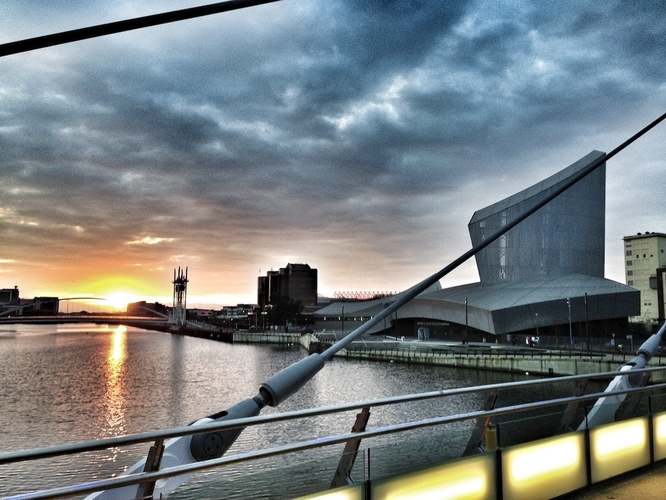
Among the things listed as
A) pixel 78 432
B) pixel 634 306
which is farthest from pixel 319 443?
pixel 634 306

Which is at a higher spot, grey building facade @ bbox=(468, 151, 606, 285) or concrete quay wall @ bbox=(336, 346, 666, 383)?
grey building facade @ bbox=(468, 151, 606, 285)

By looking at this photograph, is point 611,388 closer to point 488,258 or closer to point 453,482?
point 453,482

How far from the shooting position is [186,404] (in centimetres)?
3198

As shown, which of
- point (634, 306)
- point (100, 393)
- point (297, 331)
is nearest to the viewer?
point (100, 393)

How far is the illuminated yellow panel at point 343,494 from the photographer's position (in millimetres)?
3143

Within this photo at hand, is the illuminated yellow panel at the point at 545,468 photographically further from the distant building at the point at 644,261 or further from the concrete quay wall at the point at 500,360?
the distant building at the point at 644,261

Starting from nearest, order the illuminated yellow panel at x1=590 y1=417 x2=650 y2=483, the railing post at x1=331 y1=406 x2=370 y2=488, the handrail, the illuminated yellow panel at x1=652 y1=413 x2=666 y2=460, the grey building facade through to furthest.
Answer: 1. the handrail
2. the railing post at x1=331 y1=406 x2=370 y2=488
3. the illuminated yellow panel at x1=590 y1=417 x2=650 y2=483
4. the illuminated yellow panel at x1=652 y1=413 x2=666 y2=460
5. the grey building facade

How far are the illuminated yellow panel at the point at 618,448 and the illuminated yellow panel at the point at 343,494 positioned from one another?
2.60m

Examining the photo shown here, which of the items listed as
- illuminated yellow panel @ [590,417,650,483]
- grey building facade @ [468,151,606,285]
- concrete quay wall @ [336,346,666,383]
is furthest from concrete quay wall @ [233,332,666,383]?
grey building facade @ [468,151,606,285]

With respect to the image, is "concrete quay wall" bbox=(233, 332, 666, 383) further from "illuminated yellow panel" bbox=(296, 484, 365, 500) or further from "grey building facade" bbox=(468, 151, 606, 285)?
"illuminated yellow panel" bbox=(296, 484, 365, 500)

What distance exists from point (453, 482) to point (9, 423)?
1145 inches

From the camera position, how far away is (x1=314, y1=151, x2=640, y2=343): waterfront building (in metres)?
70.6

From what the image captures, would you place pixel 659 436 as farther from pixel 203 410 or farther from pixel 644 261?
pixel 644 261

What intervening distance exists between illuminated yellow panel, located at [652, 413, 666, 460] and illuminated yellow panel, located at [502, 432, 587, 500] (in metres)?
1.27
